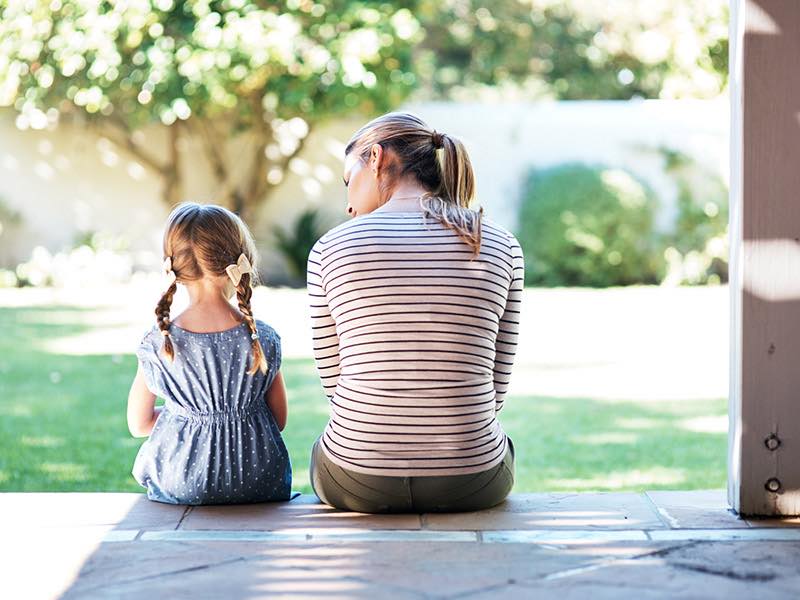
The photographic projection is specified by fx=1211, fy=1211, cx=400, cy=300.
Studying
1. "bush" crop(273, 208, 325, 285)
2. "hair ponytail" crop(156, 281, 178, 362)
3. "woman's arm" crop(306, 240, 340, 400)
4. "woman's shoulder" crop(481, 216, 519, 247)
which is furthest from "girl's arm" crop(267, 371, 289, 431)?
"bush" crop(273, 208, 325, 285)

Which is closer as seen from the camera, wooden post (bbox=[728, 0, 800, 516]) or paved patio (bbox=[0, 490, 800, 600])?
paved patio (bbox=[0, 490, 800, 600])

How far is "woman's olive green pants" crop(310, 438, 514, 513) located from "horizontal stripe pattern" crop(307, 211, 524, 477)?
0.03m

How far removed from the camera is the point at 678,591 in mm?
2559

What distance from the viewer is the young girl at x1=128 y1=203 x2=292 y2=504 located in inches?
131

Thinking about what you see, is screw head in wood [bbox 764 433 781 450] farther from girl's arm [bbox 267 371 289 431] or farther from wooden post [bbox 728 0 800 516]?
girl's arm [bbox 267 371 289 431]

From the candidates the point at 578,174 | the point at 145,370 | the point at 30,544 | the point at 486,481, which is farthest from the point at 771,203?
the point at 578,174

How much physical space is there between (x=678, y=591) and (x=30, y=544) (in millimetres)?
1528

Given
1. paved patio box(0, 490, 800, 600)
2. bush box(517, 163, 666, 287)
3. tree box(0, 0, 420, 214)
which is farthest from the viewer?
bush box(517, 163, 666, 287)

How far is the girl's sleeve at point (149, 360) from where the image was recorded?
3359mm

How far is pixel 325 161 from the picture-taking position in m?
14.1

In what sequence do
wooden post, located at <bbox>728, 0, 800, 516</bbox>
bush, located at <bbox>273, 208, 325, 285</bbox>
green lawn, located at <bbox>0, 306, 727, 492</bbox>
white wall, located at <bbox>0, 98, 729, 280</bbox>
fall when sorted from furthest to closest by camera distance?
bush, located at <bbox>273, 208, 325, 285</bbox>, white wall, located at <bbox>0, 98, 729, 280</bbox>, green lawn, located at <bbox>0, 306, 727, 492</bbox>, wooden post, located at <bbox>728, 0, 800, 516</bbox>

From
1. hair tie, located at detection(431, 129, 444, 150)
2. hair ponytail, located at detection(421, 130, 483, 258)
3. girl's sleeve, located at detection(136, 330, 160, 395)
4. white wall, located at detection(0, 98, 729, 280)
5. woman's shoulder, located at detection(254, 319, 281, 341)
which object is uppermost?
white wall, located at detection(0, 98, 729, 280)

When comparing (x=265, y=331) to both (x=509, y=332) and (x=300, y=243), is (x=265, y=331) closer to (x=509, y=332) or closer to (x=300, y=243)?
(x=509, y=332)

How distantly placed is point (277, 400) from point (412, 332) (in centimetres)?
61
